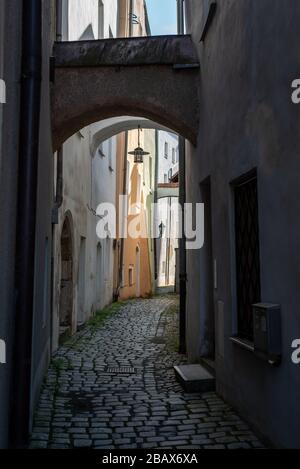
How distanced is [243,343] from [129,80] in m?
4.02

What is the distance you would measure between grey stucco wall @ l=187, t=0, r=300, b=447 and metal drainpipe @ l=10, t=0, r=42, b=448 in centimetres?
179

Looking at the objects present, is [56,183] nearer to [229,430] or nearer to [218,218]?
[218,218]

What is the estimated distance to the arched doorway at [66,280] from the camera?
9.69 m

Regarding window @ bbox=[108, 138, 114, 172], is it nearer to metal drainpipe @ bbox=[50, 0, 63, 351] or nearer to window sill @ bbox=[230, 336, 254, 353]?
metal drainpipe @ bbox=[50, 0, 63, 351]

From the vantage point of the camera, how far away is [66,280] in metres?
9.91

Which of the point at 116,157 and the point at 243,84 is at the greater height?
the point at 116,157

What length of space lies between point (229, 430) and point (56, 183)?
4.84 metres

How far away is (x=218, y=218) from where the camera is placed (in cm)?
570

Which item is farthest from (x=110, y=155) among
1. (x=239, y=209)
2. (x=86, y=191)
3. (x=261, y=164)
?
(x=261, y=164)

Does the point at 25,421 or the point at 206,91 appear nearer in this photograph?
the point at 25,421

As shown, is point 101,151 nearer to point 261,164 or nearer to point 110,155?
point 110,155

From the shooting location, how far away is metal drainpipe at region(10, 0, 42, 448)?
386cm

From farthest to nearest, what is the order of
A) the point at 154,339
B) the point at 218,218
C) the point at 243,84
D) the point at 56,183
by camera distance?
the point at 154,339 < the point at 56,183 < the point at 218,218 < the point at 243,84
